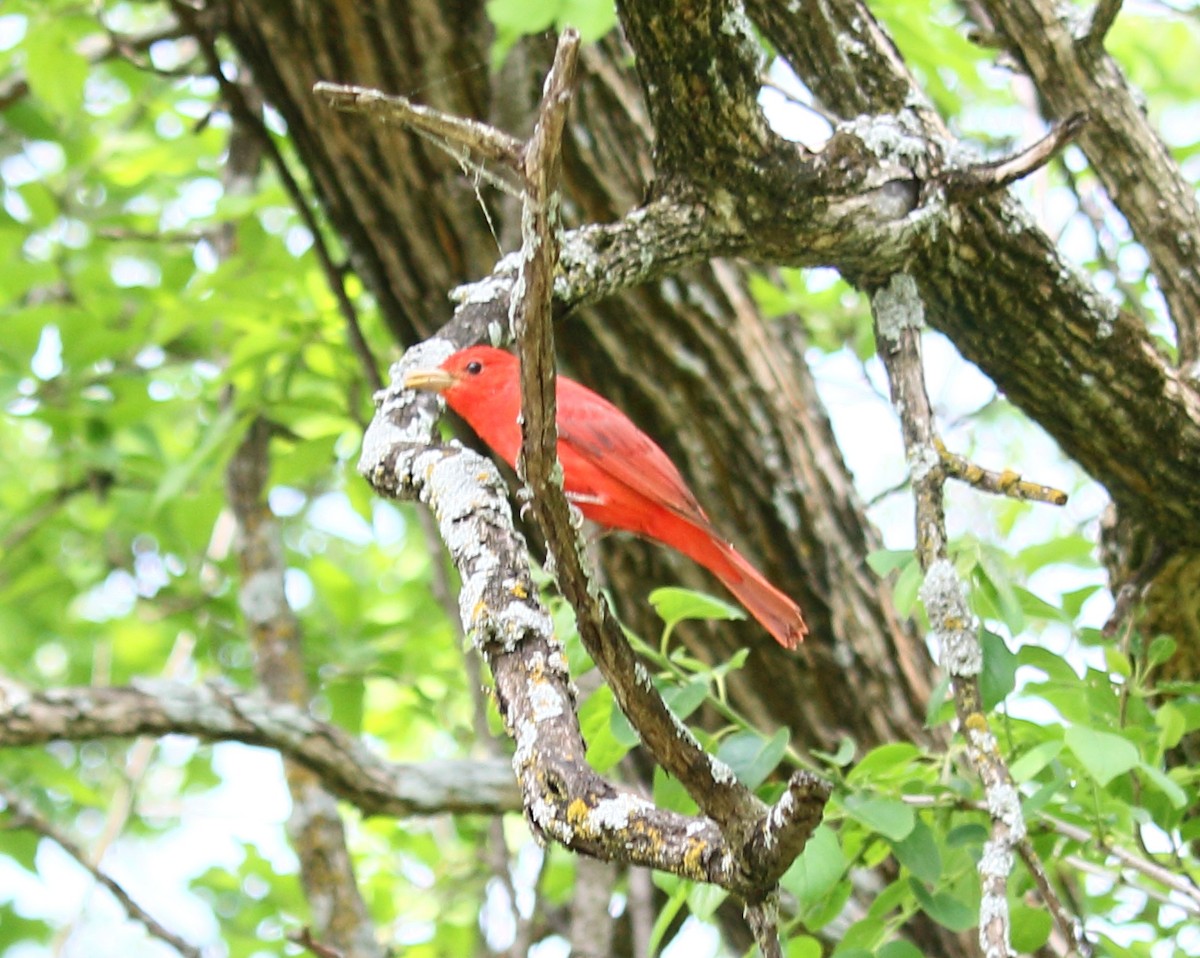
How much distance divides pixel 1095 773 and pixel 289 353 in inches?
104

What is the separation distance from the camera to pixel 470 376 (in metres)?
2.68

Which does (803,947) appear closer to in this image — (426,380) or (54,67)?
(426,380)

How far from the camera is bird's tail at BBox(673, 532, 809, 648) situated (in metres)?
3.04

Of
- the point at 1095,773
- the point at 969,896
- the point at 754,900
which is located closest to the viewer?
the point at 754,900

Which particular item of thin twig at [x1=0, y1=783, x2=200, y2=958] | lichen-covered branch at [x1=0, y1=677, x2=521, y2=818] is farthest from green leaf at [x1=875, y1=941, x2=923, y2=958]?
thin twig at [x1=0, y1=783, x2=200, y2=958]

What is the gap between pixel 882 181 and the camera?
2.21m

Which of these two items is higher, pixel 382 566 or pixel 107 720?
pixel 382 566

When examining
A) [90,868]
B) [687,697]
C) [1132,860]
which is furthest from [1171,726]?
[90,868]

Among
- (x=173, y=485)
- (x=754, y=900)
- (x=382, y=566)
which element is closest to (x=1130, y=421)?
(x=754, y=900)

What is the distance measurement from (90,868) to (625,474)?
4.52 ft

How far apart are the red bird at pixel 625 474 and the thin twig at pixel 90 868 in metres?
1.14

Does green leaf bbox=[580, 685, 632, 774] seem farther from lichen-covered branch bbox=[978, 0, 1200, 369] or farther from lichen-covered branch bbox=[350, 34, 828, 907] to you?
lichen-covered branch bbox=[978, 0, 1200, 369]

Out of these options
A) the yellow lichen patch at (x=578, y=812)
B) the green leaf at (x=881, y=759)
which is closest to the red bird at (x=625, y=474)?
the green leaf at (x=881, y=759)

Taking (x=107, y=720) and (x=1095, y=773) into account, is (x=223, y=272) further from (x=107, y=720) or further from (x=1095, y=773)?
(x=1095, y=773)
